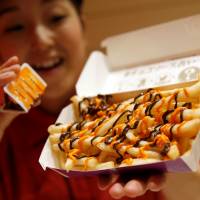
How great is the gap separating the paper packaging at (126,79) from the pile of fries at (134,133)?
15 mm

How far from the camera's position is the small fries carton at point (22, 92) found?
80cm

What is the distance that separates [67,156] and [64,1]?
0.49m

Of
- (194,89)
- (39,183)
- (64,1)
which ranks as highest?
(64,1)

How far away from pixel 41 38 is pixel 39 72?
9 centimetres

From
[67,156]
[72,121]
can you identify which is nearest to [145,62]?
[72,121]

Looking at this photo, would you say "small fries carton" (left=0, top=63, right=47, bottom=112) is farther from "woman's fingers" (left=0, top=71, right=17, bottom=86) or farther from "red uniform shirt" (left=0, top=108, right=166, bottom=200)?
"red uniform shirt" (left=0, top=108, right=166, bottom=200)

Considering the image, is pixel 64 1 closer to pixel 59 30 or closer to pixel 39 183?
pixel 59 30

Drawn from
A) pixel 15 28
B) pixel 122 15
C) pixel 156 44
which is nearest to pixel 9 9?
pixel 15 28

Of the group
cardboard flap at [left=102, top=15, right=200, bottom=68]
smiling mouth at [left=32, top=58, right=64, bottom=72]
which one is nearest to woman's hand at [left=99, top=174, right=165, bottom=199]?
cardboard flap at [left=102, top=15, right=200, bottom=68]

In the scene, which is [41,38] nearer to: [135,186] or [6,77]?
[6,77]

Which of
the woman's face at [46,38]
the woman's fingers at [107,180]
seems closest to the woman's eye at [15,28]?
the woman's face at [46,38]

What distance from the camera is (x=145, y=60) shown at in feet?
3.17

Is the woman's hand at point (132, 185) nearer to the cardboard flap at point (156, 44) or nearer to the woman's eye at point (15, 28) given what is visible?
the cardboard flap at point (156, 44)

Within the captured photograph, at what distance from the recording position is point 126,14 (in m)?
1.55
